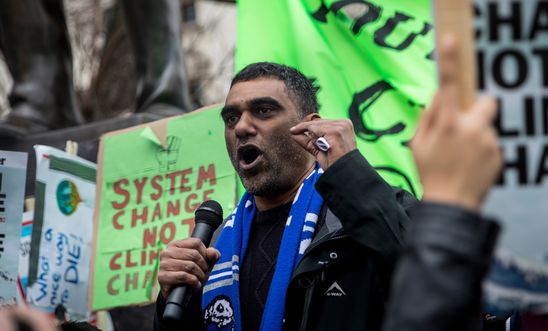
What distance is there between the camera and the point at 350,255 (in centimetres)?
304

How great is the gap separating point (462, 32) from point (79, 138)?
163 inches

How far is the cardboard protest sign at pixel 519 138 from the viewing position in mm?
1916

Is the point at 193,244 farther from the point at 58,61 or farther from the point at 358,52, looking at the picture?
the point at 58,61

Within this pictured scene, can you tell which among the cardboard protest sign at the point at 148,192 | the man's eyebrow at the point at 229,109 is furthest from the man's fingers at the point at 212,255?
the cardboard protest sign at the point at 148,192

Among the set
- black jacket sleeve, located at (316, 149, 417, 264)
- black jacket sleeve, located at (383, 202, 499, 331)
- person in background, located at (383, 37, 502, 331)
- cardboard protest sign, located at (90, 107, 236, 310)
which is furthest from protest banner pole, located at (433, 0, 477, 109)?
cardboard protest sign, located at (90, 107, 236, 310)

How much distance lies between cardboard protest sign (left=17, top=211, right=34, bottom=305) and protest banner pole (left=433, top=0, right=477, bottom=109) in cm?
332

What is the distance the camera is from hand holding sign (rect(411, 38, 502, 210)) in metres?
1.77

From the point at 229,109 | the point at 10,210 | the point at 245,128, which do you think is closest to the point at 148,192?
the point at 10,210

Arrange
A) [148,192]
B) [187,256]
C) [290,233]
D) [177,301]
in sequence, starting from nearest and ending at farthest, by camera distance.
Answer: [177,301]
[187,256]
[290,233]
[148,192]

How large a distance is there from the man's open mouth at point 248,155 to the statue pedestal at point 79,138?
2011mm

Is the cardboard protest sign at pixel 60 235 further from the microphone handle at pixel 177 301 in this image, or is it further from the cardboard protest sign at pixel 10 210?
the microphone handle at pixel 177 301

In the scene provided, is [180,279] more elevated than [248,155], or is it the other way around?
[248,155]

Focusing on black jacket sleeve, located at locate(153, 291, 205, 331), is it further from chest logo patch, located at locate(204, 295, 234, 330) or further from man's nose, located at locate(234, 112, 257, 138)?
man's nose, located at locate(234, 112, 257, 138)

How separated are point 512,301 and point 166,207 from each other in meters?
2.94
